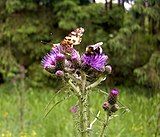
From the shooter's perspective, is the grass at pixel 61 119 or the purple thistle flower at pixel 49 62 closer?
the purple thistle flower at pixel 49 62

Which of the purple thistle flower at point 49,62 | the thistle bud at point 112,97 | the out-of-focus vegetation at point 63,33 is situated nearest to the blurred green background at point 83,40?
the out-of-focus vegetation at point 63,33

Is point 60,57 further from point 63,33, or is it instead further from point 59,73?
point 63,33

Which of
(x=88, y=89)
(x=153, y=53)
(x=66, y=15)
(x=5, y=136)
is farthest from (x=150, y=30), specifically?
(x=88, y=89)

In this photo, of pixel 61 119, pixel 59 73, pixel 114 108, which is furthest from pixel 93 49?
pixel 61 119

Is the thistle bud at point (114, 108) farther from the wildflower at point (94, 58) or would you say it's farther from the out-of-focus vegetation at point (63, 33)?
the out-of-focus vegetation at point (63, 33)

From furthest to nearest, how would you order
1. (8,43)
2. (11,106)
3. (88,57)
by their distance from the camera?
1. (8,43)
2. (11,106)
3. (88,57)

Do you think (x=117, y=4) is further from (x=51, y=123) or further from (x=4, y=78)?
(x=51, y=123)
